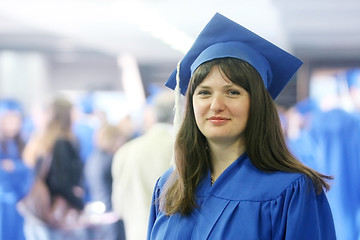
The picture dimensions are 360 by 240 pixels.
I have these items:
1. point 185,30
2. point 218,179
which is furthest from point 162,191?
point 185,30

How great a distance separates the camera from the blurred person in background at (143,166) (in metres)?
4.29

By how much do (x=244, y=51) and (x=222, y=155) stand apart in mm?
318

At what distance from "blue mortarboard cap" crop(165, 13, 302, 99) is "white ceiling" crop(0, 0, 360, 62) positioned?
17.1 feet

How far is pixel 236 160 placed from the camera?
186cm

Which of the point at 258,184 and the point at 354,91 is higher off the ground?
the point at 354,91

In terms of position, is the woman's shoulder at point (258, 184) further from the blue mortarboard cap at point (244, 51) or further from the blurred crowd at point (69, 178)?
the blurred crowd at point (69, 178)

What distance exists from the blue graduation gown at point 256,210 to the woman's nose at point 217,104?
17cm

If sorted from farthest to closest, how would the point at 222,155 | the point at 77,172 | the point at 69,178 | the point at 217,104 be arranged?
the point at 77,172
the point at 69,178
the point at 222,155
the point at 217,104

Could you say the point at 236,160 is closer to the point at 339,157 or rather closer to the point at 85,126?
the point at 339,157

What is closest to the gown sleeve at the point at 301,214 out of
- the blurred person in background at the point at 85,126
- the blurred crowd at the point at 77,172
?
the blurred crowd at the point at 77,172

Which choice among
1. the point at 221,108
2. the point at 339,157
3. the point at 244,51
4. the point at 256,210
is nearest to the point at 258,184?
the point at 256,210

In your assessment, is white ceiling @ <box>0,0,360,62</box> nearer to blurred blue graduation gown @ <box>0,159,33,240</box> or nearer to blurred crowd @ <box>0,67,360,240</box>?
blurred crowd @ <box>0,67,360,240</box>

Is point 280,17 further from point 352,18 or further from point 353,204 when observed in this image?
point 353,204

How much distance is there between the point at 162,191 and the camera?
6.67ft
